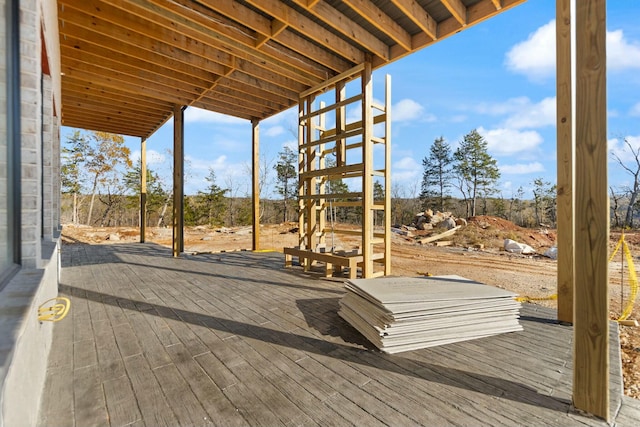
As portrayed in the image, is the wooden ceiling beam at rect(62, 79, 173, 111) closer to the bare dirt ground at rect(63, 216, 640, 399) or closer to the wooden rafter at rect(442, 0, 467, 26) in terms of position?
the bare dirt ground at rect(63, 216, 640, 399)

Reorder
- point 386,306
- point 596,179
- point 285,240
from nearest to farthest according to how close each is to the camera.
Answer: point 596,179 → point 386,306 → point 285,240

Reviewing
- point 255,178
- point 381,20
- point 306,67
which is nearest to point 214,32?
point 306,67

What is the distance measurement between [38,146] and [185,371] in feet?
5.05

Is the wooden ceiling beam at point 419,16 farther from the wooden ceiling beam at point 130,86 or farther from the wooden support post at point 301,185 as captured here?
the wooden ceiling beam at point 130,86

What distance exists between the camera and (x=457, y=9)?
10.5 feet

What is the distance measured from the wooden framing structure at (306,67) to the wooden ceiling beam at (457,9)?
0.01 m

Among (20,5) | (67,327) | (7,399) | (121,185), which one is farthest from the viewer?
(121,185)

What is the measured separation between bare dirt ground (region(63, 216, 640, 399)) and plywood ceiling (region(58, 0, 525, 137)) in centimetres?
279

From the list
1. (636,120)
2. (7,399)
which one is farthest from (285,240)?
(636,120)

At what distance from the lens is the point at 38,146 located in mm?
1633

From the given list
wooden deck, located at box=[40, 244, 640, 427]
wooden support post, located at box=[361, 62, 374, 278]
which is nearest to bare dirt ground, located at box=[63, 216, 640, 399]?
wooden support post, located at box=[361, 62, 374, 278]

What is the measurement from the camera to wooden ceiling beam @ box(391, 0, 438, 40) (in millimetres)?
3085

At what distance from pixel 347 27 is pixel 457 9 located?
1.23m

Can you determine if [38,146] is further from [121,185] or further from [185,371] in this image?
[121,185]
